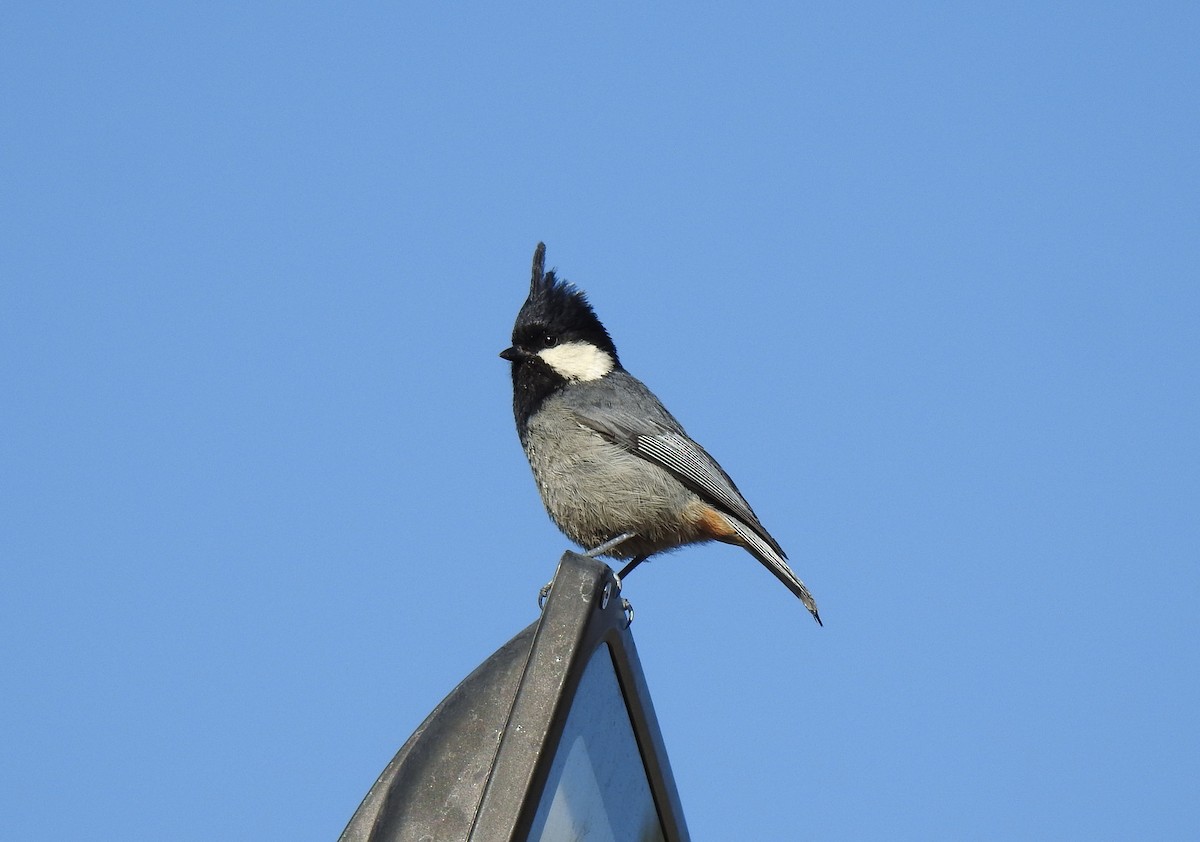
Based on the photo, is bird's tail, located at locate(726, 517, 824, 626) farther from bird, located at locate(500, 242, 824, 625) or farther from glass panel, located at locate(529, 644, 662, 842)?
glass panel, located at locate(529, 644, 662, 842)

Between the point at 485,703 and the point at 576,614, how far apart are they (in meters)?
0.26

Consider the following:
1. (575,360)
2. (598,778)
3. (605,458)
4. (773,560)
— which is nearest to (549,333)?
(575,360)

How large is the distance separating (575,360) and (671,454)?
0.85 metres

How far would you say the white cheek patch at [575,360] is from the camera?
745cm

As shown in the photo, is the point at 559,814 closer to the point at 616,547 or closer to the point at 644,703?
the point at 644,703

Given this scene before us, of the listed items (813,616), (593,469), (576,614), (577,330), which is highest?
(577,330)

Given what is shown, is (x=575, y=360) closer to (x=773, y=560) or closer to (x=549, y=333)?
(x=549, y=333)

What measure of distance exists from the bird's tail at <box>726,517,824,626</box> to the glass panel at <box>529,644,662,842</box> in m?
3.27

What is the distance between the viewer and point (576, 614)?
8.82ft

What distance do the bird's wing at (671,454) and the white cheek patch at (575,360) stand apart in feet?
1.20

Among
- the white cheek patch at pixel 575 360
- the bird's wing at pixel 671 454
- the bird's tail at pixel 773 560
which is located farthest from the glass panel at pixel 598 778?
the white cheek patch at pixel 575 360

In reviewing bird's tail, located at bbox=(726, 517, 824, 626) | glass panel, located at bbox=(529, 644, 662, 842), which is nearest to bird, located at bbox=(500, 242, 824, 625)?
bird's tail, located at bbox=(726, 517, 824, 626)

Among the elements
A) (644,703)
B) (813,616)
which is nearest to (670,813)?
(644,703)

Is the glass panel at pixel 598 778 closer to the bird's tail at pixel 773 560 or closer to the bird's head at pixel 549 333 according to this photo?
the bird's tail at pixel 773 560
